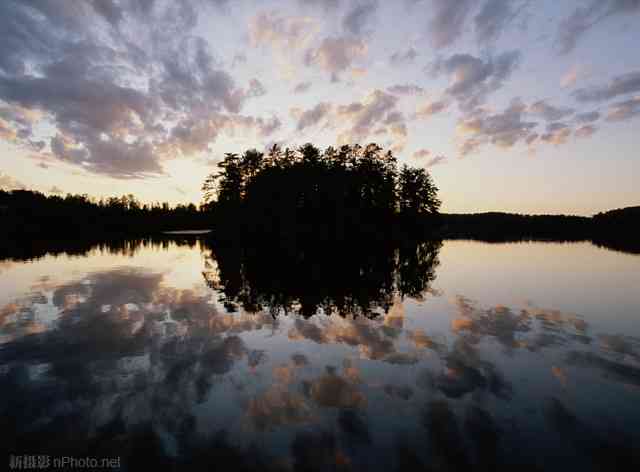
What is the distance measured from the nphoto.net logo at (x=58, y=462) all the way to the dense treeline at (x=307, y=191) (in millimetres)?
71144

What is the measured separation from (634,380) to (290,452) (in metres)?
9.54

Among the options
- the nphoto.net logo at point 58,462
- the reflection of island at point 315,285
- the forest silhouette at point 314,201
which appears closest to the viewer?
the nphoto.net logo at point 58,462

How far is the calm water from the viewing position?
245 inches

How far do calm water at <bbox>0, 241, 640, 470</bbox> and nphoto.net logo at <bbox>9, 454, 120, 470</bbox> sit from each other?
6.4 inches

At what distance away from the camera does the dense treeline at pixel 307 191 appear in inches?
3035

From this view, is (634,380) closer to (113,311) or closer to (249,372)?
(249,372)

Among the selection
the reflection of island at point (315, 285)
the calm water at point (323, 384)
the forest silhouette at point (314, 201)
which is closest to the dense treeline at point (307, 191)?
the forest silhouette at point (314, 201)

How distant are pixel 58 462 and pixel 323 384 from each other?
18.0 ft

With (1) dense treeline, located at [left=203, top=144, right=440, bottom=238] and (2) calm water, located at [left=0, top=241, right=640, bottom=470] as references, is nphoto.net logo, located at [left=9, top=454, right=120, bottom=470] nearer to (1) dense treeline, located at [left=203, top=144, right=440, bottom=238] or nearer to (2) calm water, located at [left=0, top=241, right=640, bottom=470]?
(2) calm water, located at [left=0, top=241, right=640, bottom=470]

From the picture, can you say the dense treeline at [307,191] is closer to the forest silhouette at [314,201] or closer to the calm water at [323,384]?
the forest silhouette at [314,201]

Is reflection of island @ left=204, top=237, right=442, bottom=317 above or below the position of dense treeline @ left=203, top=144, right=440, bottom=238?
below

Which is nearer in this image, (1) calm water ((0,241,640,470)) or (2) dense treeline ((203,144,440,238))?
(1) calm water ((0,241,640,470))

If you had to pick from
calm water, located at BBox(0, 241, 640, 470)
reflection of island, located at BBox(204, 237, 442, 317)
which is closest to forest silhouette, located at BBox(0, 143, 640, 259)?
reflection of island, located at BBox(204, 237, 442, 317)

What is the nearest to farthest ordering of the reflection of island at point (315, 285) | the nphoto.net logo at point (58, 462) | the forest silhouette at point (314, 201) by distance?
the nphoto.net logo at point (58, 462)
the reflection of island at point (315, 285)
the forest silhouette at point (314, 201)
